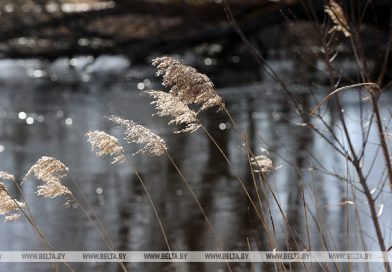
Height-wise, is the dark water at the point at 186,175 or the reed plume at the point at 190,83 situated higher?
the dark water at the point at 186,175

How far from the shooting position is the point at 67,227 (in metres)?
6.25

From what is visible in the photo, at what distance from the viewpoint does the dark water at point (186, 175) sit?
5602mm

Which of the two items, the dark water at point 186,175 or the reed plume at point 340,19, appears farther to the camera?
the dark water at point 186,175

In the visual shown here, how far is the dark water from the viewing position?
560 cm

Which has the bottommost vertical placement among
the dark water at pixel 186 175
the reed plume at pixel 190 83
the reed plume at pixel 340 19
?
the reed plume at pixel 190 83

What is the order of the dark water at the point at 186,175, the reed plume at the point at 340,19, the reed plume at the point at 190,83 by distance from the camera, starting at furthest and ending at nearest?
the dark water at the point at 186,175, the reed plume at the point at 340,19, the reed plume at the point at 190,83

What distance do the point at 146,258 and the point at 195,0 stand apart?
34.2 feet

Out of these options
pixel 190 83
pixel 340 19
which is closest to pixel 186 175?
pixel 340 19

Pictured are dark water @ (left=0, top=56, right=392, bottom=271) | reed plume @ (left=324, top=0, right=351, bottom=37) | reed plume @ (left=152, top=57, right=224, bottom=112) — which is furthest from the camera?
dark water @ (left=0, top=56, right=392, bottom=271)

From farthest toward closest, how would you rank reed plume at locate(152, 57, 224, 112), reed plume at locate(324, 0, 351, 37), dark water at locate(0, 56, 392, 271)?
dark water at locate(0, 56, 392, 271), reed plume at locate(324, 0, 351, 37), reed plume at locate(152, 57, 224, 112)

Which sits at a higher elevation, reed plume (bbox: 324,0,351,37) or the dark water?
the dark water

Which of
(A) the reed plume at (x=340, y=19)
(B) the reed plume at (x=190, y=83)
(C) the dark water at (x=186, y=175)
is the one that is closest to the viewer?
(B) the reed plume at (x=190, y=83)

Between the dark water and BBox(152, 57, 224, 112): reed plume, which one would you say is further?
the dark water

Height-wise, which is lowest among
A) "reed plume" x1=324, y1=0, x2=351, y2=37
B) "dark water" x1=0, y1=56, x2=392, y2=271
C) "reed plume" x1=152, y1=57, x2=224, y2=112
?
"reed plume" x1=152, y1=57, x2=224, y2=112
